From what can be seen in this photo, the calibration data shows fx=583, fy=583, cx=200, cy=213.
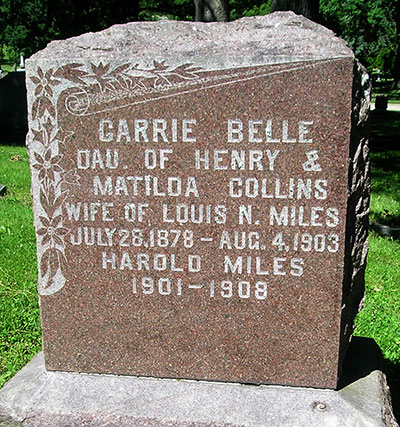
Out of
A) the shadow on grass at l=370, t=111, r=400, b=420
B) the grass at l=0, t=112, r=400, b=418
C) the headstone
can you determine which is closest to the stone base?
the shadow on grass at l=370, t=111, r=400, b=420

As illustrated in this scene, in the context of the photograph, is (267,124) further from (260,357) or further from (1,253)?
(1,253)

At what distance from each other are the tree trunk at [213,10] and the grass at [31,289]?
11.9 feet

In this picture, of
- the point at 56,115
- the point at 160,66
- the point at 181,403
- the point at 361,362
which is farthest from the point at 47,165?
the point at 361,362

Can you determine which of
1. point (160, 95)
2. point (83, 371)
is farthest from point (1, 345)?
point (160, 95)

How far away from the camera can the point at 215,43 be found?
2541 millimetres

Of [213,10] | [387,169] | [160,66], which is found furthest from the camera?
[387,169]

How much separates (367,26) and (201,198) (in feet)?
139

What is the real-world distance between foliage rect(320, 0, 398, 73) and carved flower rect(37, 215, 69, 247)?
3118cm

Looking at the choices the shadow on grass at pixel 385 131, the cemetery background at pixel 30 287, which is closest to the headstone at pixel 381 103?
the shadow on grass at pixel 385 131

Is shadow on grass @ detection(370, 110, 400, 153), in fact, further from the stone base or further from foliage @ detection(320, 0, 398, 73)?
foliage @ detection(320, 0, 398, 73)

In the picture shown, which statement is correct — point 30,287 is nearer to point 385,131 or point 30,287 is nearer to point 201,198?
point 201,198

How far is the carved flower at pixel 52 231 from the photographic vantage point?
2715 millimetres

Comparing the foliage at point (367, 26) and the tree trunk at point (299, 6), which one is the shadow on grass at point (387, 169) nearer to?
the tree trunk at point (299, 6)

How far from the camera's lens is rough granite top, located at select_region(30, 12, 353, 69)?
2432 mm
